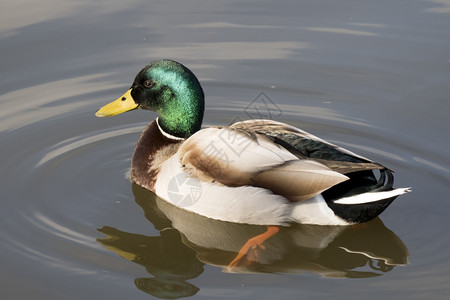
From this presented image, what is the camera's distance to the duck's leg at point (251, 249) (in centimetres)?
617

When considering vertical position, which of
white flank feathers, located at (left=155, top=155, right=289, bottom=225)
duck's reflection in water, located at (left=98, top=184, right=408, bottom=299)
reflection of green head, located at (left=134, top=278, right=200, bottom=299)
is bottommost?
reflection of green head, located at (left=134, top=278, right=200, bottom=299)

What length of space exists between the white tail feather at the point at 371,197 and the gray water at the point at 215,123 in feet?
1.35

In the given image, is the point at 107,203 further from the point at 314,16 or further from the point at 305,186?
the point at 314,16

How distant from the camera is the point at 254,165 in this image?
254 inches

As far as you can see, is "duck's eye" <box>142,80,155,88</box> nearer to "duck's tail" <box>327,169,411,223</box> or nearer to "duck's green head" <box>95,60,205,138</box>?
"duck's green head" <box>95,60,205,138</box>

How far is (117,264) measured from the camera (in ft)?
19.9

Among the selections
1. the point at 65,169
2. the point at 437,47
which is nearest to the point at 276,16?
the point at 437,47

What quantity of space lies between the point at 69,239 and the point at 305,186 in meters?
1.88

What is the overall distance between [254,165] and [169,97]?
1181 mm

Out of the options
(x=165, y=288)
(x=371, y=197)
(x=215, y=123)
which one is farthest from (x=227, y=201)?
(x=215, y=123)

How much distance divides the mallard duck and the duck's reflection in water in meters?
0.11

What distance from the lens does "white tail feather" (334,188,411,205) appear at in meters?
6.05

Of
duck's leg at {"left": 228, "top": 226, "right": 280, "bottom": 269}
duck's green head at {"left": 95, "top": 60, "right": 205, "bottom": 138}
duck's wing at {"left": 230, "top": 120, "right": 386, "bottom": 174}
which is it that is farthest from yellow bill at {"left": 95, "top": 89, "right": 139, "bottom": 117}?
duck's leg at {"left": 228, "top": 226, "right": 280, "bottom": 269}

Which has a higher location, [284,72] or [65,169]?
[284,72]
